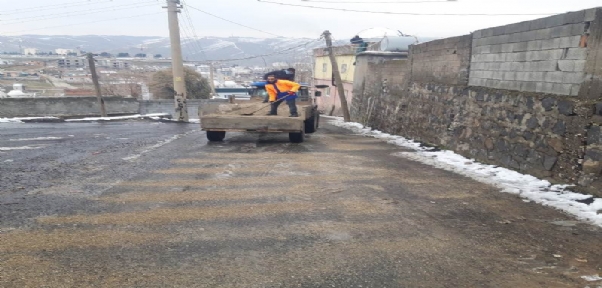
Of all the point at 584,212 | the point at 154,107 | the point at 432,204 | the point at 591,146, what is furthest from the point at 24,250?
the point at 154,107

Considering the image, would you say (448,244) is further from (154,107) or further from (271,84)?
(154,107)

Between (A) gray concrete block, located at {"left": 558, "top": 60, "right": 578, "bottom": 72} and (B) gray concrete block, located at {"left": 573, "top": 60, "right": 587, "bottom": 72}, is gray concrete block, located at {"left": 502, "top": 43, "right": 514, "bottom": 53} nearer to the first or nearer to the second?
(A) gray concrete block, located at {"left": 558, "top": 60, "right": 578, "bottom": 72}

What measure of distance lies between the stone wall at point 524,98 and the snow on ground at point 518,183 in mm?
188

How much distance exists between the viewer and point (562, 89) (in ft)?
19.2

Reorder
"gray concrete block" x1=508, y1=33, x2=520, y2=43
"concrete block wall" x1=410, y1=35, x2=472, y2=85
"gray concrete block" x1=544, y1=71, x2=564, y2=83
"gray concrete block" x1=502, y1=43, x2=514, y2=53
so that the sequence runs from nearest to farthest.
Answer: "gray concrete block" x1=544, y1=71, x2=564, y2=83, "gray concrete block" x1=508, y1=33, x2=520, y2=43, "gray concrete block" x1=502, y1=43, x2=514, y2=53, "concrete block wall" x1=410, y1=35, x2=472, y2=85

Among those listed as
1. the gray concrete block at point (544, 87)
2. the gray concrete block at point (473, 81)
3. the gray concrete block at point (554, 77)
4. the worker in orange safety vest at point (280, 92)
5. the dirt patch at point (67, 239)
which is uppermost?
the gray concrete block at point (554, 77)

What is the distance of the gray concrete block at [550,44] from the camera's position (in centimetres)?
602

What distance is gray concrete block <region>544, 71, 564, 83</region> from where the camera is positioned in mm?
5887

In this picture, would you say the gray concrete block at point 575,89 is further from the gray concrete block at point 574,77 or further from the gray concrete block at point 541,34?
the gray concrete block at point 541,34

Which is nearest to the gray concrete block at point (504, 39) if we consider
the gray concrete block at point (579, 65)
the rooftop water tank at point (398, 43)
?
the gray concrete block at point (579, 65)

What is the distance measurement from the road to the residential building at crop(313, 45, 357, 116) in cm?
2327

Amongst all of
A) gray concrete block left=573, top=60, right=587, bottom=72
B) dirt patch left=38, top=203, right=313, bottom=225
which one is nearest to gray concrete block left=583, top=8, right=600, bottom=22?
gray concrete block left=573, top=60, right=587, bottom=72

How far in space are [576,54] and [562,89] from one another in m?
0.55

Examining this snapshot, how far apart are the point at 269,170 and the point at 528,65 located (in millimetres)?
4977
